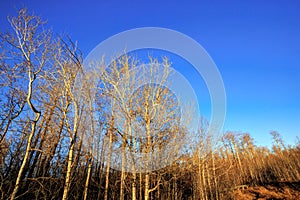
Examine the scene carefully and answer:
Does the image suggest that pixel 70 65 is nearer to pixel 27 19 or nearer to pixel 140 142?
pixel 27 19

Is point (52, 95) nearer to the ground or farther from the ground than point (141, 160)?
farther from the ground

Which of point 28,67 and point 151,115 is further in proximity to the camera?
point 151,115

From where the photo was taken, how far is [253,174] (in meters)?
31.8

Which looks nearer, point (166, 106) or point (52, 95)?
point (52, 95)

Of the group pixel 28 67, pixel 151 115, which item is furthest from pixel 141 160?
pixel 28 67

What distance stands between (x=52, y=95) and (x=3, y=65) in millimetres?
1743

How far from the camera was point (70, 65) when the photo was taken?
6.95m

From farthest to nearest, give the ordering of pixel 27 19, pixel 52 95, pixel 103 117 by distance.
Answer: pixel 103 117, pixel 52 95, pixel 27 19

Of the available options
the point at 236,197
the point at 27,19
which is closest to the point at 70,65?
the point at 27,19

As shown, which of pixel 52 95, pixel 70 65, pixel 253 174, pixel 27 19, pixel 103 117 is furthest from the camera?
pixel 253 174

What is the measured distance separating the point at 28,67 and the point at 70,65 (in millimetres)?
1472

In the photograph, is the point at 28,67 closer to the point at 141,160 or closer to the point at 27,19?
the point at 27,19

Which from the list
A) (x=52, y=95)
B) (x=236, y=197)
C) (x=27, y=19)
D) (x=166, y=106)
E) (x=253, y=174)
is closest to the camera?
(x=27, y=19)

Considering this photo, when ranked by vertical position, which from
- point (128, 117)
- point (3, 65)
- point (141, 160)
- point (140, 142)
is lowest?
point (141, 160)
